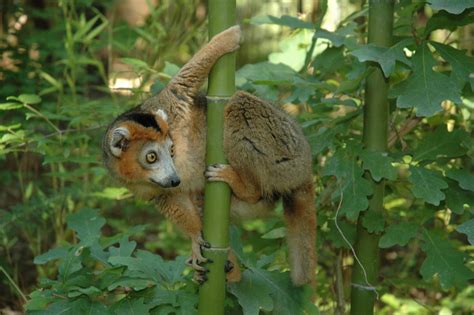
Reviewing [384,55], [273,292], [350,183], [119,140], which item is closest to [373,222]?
[350,183]

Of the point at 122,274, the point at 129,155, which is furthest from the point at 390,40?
the point at 122,274

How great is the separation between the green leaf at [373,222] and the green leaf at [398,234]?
0.23 feet

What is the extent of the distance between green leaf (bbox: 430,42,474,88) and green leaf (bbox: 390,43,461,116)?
7cm

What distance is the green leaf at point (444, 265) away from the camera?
4016 mm

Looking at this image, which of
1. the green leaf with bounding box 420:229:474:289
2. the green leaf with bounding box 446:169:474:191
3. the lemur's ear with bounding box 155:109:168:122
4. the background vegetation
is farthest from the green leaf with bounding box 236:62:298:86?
the green leaf with bounding box 420:229:474:289

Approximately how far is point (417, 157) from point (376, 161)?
313 mm

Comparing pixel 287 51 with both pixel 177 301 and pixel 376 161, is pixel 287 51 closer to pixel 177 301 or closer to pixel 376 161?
pixel 376 161

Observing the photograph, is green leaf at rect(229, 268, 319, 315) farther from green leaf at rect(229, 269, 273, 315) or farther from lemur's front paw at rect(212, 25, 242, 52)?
lemur's front paw at rect(212, 25, 242, 52)

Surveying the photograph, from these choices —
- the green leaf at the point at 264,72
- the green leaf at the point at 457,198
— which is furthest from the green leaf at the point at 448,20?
the green leaf at the point at 264,72

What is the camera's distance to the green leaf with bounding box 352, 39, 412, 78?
388 cm

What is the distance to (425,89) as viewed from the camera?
392cm

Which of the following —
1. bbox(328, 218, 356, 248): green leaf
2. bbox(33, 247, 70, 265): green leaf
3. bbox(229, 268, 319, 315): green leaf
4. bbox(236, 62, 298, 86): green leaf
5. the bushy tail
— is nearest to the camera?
bbox(33, 247, 70, 265): green leaf

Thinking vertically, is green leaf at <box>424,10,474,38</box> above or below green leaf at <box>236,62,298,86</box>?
above

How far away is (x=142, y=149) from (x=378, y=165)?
1453 mm
